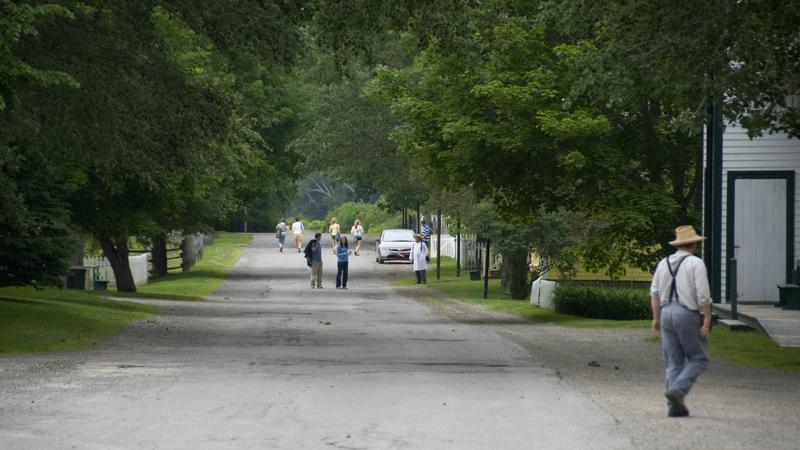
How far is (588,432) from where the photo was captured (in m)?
10.9

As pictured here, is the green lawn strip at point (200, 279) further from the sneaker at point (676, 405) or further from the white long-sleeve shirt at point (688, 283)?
the sneaker at point (676, 405)

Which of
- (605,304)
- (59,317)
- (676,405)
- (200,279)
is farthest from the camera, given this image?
(200,279)

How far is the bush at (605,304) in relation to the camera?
98.8 feet

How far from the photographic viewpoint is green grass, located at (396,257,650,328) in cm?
2776

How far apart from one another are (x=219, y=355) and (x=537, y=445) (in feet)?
29.9

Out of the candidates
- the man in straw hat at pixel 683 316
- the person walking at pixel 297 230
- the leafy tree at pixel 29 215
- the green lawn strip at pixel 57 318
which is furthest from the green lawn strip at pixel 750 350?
the person walking at pixel 297 230

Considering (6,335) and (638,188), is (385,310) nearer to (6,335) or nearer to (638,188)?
(638,188)

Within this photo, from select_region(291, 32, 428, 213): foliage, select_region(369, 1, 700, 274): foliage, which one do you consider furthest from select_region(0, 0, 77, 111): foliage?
select_region(291, 32, 428, 213): foliage

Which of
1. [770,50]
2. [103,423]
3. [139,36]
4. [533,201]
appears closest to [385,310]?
[533,201]

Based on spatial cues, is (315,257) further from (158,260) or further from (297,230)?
(297,230)

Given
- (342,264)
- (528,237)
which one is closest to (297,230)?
(342,264)

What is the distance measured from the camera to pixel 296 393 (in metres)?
13.6

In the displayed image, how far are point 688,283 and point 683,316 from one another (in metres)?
0.29

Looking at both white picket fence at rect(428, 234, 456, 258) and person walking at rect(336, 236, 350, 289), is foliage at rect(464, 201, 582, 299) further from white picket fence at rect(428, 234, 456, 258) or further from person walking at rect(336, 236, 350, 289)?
white picket fence at rect(428, 234, 456, 258)
